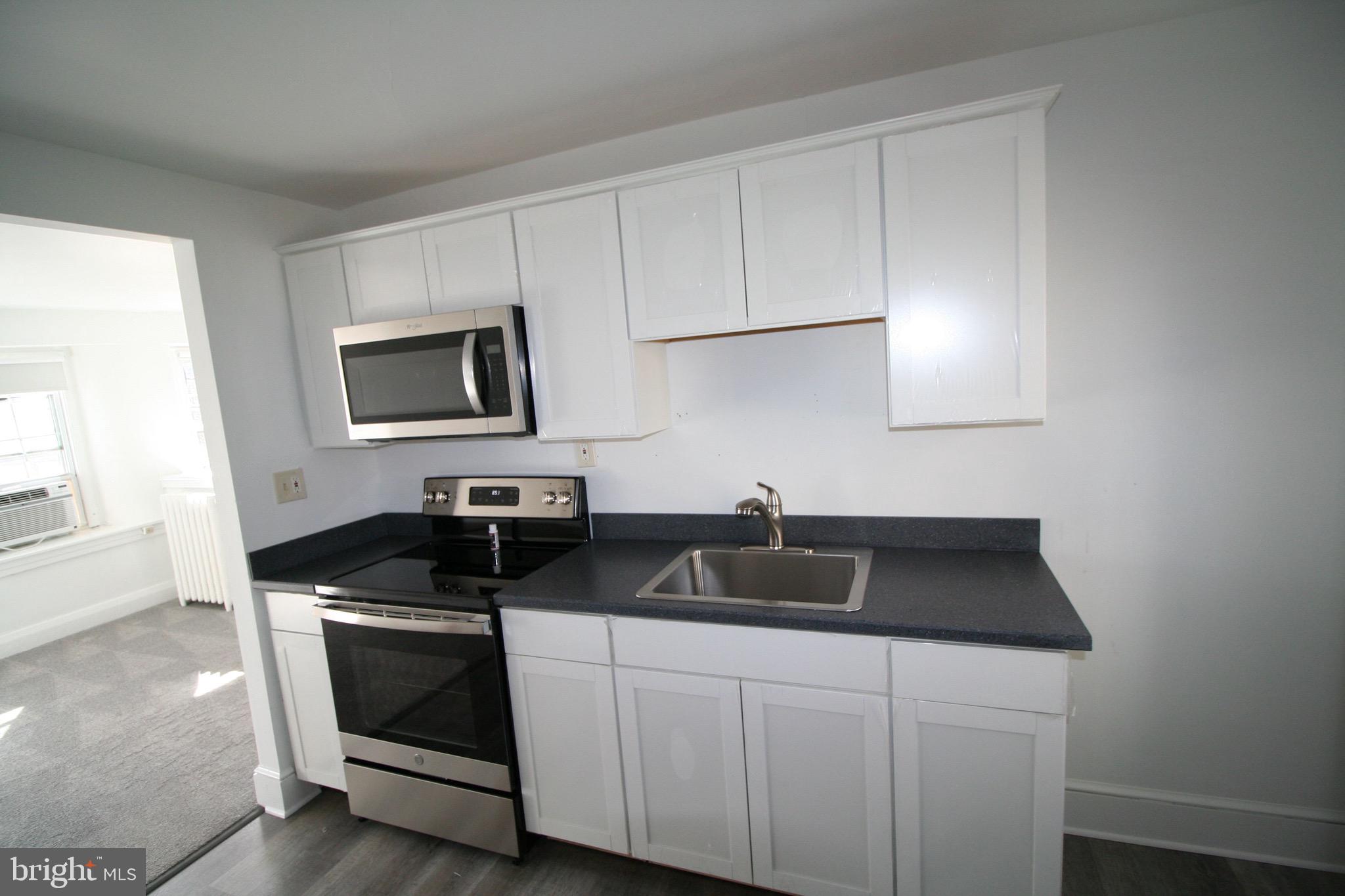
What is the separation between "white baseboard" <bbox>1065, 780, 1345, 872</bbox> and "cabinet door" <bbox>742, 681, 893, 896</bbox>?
83 cm

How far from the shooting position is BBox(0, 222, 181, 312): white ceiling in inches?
100

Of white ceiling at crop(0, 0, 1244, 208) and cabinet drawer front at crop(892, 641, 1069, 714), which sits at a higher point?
white ceiling at crop(0, 0, 1244, 208)

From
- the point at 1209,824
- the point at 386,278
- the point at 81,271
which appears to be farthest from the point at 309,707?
the point at 1209,824

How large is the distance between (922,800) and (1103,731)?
0.81m

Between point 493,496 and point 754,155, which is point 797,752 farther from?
point 754,155

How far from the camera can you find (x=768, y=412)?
206cm

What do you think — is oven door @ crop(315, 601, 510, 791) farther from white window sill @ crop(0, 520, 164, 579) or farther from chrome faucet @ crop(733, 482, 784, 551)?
white window sill @ crop(0, 520, 164, 579)

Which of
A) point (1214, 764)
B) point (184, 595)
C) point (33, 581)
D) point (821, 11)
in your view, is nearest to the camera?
point (821, 11)

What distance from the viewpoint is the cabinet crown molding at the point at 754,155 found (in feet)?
4.75

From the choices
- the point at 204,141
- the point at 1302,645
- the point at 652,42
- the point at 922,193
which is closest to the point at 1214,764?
the point at 1302,645

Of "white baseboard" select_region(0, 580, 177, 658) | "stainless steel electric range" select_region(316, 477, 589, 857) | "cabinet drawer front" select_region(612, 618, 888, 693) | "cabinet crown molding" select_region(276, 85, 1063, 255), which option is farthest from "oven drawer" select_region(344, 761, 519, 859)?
"white baseboard" select_region(0, 580, 177, 658)

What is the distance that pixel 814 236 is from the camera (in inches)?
64.5

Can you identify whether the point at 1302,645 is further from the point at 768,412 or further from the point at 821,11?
the point at 821,11

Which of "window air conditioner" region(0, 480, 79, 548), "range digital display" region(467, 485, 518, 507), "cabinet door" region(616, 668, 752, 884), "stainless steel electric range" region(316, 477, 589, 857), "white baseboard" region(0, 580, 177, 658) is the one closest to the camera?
"cabinet door" region(616, 668, 752, 884)
